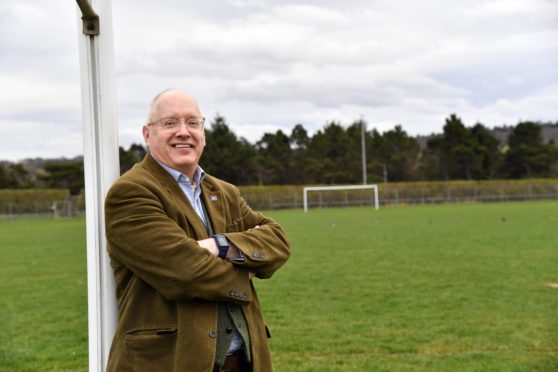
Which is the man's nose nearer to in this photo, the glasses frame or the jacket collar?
the glasses frame

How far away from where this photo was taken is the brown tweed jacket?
2.21 m

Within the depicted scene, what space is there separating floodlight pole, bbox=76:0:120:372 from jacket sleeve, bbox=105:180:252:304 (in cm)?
22

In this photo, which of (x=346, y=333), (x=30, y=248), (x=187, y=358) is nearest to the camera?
(x=187, y=358)

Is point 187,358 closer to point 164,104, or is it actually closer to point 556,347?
point 164,104

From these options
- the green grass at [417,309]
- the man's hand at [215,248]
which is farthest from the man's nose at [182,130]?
the green grass at [417,309]

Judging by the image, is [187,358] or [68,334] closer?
[187,358]

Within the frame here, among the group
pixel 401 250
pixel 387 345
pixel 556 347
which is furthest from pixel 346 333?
pixel 401 250

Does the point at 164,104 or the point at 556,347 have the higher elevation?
the point at 164,104

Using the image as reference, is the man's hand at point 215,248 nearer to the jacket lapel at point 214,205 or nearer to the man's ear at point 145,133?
the jacket lapel at point 214,205

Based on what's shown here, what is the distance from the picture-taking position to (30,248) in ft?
66.6

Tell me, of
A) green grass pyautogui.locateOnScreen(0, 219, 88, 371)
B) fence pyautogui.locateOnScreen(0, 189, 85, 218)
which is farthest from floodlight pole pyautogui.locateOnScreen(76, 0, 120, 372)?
fence pyautogui.locateOnScreen(0, 189, 85, 218)

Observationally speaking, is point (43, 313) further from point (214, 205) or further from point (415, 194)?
point (415, 194)

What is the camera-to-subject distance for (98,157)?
2498mm

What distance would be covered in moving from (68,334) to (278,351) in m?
2.69
